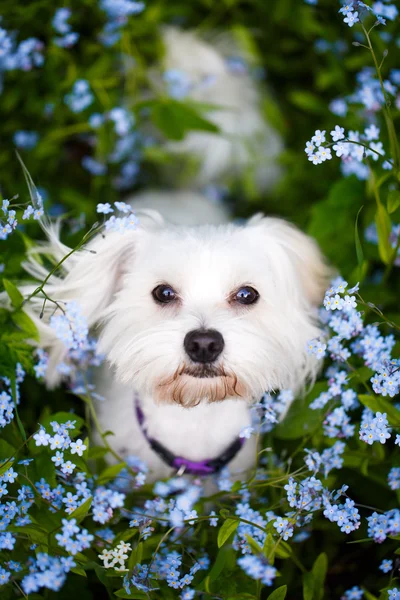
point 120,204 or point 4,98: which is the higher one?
point 4,98

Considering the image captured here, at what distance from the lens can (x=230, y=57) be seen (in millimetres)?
3559

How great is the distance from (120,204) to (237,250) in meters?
0.40

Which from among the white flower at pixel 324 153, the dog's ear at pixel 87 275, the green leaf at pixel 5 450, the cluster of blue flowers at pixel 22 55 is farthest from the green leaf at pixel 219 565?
the cluster of blue flowers at pixel 22 55

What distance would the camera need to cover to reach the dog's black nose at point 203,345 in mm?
1586

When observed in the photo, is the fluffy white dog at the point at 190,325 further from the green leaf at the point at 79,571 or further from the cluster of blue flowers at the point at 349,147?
the green leaf at the point at 79,571

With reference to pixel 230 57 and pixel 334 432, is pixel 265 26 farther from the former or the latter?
pixel 334 432

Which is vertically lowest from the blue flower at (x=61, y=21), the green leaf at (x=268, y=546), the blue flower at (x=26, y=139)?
the green leaf at (x=268, y=546)

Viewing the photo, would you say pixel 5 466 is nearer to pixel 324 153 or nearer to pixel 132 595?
pixel 132 595

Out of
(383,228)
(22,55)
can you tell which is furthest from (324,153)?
(22,55)

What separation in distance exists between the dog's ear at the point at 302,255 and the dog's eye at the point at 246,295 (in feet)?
0.82

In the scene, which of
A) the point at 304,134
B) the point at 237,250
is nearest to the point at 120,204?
the point at 237,250

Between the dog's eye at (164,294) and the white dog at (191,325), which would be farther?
the dog's eye at (164,294)

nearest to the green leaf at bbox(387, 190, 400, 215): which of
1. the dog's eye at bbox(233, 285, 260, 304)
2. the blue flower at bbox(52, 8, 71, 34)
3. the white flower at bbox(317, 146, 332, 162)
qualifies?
the white flower at bbox(317, 146, 332, 162)

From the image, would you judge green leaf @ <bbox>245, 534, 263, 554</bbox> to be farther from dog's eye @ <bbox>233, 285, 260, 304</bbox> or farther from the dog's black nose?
dog's eye @ <bbox>233, 285, 260, 304</bbox>
